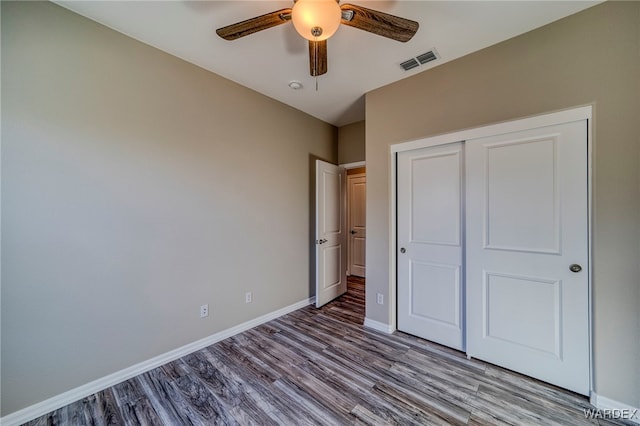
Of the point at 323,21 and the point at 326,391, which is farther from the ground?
the point at 323,21

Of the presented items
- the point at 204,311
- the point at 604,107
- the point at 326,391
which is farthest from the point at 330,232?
the point at 604,107

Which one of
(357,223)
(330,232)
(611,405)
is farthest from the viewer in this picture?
(357,223)

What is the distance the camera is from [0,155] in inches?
58.3

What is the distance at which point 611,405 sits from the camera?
160 cm

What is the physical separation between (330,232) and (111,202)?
253 cm

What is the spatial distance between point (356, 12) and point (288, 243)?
2548 millimetres

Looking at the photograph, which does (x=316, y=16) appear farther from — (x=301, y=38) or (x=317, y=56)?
(x=301, y=38)

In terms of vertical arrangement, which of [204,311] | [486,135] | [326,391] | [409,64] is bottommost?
[326,391]

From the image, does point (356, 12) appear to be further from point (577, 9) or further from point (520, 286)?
point (520, 286)

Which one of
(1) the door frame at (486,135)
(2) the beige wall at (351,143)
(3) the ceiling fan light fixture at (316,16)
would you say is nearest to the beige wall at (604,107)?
(1) the door frame at (486,135)

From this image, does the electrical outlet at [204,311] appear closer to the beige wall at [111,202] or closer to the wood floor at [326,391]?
the beige wall at [111,202]

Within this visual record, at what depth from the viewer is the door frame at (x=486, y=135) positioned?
170 cm

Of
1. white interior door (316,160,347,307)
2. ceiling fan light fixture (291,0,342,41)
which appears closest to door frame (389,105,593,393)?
white interior door (316,160,347,307)

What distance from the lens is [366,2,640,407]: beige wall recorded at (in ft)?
5.11
